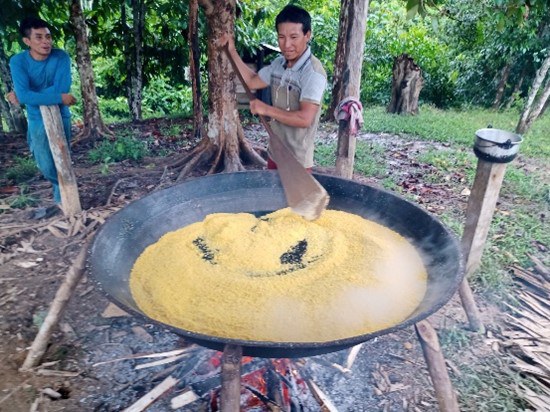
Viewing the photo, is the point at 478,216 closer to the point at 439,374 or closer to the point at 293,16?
the point at 439,374

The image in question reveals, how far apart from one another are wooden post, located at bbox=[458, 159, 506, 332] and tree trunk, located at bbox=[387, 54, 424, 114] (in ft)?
18.2

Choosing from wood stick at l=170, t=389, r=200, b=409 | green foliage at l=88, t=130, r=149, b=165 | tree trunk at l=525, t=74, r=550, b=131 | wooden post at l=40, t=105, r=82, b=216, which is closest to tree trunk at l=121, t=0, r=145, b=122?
green foliage at l=88, t=130, r=149, b=165

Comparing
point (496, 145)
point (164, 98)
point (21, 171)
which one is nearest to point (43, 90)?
point (21, 171)

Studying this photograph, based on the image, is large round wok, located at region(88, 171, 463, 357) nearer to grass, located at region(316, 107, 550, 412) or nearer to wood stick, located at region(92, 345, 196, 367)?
wood stick, located at region(92, 345, 196, 367)

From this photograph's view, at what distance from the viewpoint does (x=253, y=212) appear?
2609 mm

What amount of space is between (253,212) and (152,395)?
1.19 meters

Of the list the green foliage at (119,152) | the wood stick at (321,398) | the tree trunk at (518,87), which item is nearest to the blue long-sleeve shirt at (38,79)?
the green foliage at (119,152)

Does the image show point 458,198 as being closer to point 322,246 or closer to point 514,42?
point 322,246

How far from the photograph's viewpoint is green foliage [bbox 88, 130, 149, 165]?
504cm

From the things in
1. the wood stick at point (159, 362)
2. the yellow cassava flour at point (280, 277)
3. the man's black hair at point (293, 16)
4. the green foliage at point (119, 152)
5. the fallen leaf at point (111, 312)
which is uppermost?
the man's black hair at point (293, 16)

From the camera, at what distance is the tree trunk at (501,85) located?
8.03 metres

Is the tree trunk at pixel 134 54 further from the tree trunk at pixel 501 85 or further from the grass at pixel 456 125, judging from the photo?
the tree trunk at pixel 501 85

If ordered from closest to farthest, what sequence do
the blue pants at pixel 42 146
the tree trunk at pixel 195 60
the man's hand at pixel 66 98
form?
the man's hand at pixel 66 98 < the blue pants at pixel 42 146 < the tree trunk at pixel 195 60

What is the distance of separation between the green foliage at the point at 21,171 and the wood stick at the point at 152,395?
351cm
